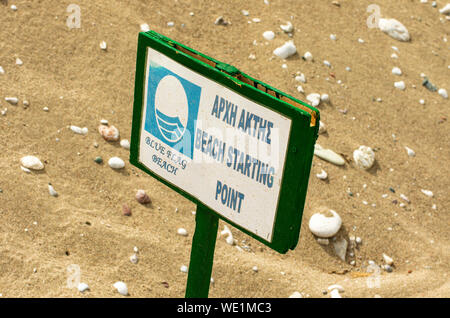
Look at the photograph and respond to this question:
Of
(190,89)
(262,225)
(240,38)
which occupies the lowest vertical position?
(240,38)

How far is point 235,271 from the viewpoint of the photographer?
3508 millimetres

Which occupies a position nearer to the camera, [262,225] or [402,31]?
Result: [262,225]

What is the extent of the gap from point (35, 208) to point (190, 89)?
179cm

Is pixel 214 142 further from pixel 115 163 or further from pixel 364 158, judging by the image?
pixel 364 158

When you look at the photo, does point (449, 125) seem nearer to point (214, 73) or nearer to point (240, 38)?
point (240, 38)

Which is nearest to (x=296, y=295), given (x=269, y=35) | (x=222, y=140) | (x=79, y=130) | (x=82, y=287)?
(x=82, y=287)

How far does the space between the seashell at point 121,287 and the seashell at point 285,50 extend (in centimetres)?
254

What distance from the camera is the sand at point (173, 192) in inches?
131

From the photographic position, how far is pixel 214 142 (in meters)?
1.88

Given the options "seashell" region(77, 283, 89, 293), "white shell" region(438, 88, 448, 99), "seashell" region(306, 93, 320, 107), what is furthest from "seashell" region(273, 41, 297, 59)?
"seashell" region(77, 283, 89, 293)

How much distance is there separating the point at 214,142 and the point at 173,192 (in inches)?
79.9

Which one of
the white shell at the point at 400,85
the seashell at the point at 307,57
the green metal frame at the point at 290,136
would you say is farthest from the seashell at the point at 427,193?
the green metal frame at the point at 290,136

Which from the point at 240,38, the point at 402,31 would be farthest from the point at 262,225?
the point at 402,31

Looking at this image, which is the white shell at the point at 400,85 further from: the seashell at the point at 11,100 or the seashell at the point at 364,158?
the seashell at the point at 11,100
